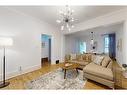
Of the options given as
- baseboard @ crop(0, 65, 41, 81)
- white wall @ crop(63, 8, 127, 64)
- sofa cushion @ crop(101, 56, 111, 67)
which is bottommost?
baseboard @ crop(0, 65, 41, 81)

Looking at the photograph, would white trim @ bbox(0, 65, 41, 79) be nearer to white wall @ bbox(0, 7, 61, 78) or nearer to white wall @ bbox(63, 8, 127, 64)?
white wall @ bbox(0, 7, 61, 78)

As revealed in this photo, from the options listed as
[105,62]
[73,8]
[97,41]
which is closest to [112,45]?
[97,41]

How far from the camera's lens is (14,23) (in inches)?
155

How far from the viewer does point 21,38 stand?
426cm

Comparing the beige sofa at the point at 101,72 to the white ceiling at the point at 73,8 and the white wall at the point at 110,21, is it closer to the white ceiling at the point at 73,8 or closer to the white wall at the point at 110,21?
the white wall at the point at 110,21

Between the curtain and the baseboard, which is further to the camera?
the curtain

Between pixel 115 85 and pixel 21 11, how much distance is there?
434 centimetres

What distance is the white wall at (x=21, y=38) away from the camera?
369cm

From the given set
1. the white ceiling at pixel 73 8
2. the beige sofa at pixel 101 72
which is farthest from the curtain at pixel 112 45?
the beige sofa at pixel 101 72

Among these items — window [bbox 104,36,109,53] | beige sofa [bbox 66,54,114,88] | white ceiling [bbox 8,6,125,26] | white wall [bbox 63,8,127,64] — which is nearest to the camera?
beige sofa [bbox 66,54,114,88]

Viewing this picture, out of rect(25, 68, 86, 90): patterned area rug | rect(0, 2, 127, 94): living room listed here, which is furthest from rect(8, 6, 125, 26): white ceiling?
rect(25, 68, 86, 90): patterned area rug

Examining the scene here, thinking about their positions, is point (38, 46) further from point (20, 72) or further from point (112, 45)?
point (112, 45)

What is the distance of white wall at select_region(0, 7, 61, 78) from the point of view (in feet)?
12.1
